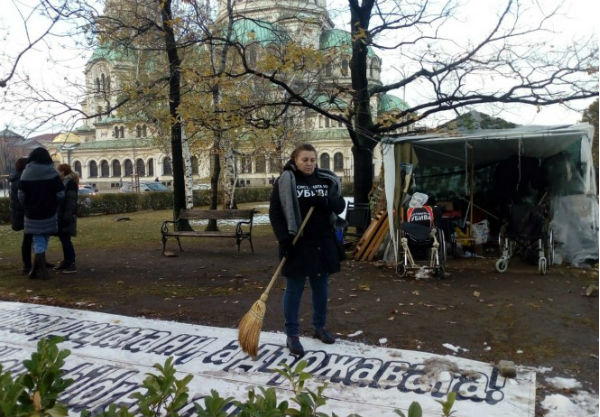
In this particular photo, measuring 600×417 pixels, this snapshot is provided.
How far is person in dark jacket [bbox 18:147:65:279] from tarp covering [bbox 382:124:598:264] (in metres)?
5.40

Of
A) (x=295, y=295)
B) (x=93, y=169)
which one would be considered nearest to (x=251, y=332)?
(x=295, y=295)

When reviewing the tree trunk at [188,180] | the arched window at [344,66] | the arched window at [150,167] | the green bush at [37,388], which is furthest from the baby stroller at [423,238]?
the arched window at [150,167]

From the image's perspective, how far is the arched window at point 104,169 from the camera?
3243 inches

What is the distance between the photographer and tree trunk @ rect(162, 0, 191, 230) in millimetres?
11445

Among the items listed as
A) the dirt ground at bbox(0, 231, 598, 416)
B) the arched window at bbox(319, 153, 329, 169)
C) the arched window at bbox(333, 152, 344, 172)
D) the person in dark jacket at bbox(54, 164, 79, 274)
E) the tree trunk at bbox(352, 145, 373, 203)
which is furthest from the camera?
the arched window at bbox(319, 153, 329, 169)

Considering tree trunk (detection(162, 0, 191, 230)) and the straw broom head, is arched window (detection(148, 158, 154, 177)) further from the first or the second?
the straw broom head

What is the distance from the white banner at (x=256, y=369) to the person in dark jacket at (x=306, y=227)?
48cm

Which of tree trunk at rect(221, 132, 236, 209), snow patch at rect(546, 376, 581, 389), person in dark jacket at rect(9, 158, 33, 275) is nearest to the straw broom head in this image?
snow patch at rect(546, 376, 581, 389)

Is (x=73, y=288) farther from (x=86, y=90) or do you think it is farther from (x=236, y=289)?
(x=86, y=90)

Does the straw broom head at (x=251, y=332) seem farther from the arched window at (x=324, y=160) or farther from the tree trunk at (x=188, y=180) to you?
the arched window at (x=324, y=160)

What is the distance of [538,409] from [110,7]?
41.5ft

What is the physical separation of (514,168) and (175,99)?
8.22m

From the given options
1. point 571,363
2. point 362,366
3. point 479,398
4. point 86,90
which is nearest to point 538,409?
point 479,398

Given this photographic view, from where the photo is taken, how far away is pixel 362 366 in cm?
411
